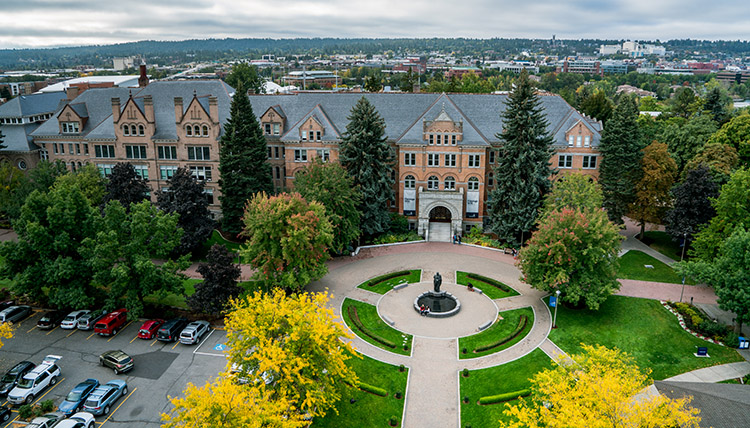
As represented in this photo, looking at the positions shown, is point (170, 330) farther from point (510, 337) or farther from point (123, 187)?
point (510, 337)

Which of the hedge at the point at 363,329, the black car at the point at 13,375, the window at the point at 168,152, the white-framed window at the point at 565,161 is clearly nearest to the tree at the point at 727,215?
the white-framed window at the point at 565,161

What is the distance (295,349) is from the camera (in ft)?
104

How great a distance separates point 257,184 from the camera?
68.1 metres

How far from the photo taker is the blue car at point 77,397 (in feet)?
115

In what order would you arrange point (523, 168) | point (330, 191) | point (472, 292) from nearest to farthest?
point (472, 292), point (330, 191), point (523, 168)

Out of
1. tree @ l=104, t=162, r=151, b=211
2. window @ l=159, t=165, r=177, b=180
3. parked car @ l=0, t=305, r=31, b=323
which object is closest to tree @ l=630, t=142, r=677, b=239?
tree @ l=104, t=162, r=151, b=211

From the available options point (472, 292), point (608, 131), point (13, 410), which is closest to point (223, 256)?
point (13, 410)

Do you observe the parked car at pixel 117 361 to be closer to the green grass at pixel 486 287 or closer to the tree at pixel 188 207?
the tree at pixel 188 207

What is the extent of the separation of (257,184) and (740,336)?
54.3 m

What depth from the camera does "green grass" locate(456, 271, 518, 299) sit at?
5361 centimetres

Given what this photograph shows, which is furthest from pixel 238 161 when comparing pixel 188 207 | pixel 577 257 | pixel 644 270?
pixel 644 270

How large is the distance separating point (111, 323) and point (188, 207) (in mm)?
18183

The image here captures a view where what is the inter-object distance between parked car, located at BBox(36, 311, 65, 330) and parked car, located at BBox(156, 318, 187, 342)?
34.1 feet

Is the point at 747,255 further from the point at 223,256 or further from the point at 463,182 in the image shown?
the point at 223,256
